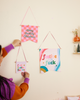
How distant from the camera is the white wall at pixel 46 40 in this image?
1.23 metres

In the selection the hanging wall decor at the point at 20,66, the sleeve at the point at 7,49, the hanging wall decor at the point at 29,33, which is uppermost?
the hanging wall decor at the point at 29,33

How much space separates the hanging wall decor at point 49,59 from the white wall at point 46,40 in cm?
6

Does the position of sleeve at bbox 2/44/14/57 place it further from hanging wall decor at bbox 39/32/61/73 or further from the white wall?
hanging wall decor at bbox 39/32/61/73

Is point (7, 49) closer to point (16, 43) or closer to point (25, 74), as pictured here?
point (16, 43)

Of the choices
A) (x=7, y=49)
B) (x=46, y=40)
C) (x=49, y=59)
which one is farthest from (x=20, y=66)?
(x=46, y=40)

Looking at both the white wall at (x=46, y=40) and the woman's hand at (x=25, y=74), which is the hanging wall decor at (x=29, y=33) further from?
the woman's hand at (x=25, y=74)

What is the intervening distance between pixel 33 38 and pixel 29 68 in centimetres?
46

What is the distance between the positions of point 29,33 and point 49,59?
505mm

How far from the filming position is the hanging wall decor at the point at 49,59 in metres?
1.28

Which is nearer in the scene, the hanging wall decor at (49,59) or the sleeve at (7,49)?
the sleeve at (7,49)

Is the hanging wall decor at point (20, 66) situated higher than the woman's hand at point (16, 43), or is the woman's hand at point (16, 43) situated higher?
the woman's hand at point (16, 43)

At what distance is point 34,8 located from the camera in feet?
4.24

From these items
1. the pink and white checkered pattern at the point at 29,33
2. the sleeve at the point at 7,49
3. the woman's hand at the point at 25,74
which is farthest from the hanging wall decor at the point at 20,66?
the pink and white checkered pattern at the point at 29,33

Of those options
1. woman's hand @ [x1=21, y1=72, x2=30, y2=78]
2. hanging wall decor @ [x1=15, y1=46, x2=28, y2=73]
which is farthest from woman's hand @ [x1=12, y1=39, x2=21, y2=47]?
woman's hand @ [x1=21, y1=72, x2=30, y2=78]
